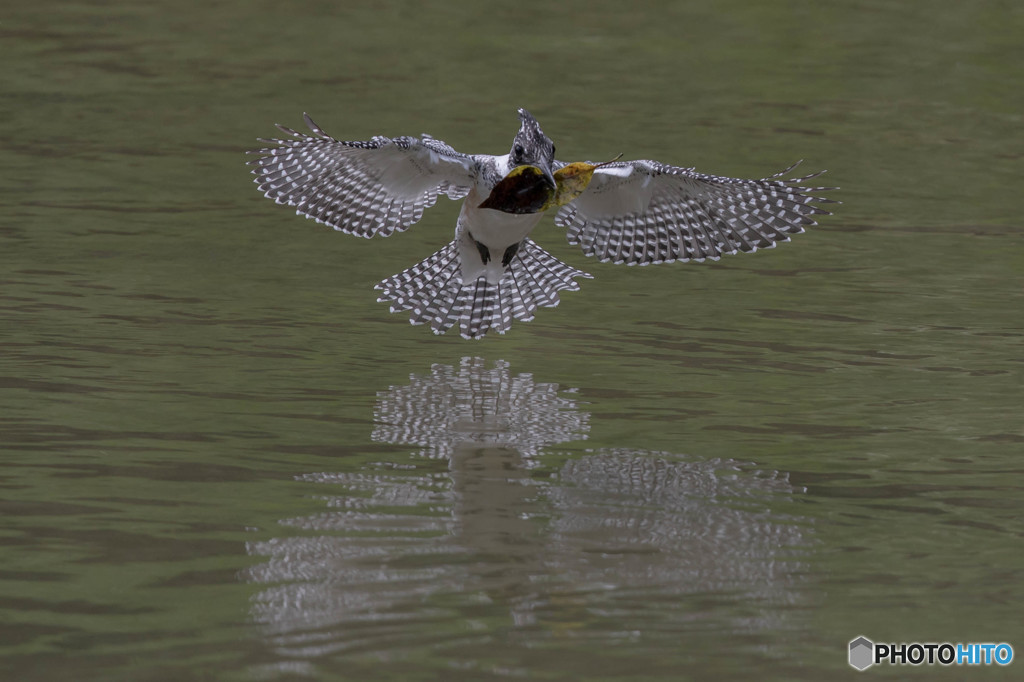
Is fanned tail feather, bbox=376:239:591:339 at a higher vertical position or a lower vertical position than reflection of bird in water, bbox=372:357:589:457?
higher

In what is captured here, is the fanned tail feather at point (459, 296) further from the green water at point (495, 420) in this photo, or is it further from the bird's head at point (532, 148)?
the bird's head at point (532, 148)

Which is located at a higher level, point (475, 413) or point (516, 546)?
point (475, 413)

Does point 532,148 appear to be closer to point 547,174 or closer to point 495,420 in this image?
point 547,174

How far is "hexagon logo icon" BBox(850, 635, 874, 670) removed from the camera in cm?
574

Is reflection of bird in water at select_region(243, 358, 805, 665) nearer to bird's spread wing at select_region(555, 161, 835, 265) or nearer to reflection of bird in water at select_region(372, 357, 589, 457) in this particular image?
reflection of bird in water at select_region(372, 357, 589, 457)

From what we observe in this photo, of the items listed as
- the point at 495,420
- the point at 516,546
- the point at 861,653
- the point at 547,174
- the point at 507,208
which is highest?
the point at 547,174

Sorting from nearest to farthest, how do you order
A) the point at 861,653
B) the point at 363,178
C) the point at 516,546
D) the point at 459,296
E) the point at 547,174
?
1. the point at 861,653
2. the point at 516,546
3. the point at 547,174
4. the point at 363,178
5. the point at 459,296

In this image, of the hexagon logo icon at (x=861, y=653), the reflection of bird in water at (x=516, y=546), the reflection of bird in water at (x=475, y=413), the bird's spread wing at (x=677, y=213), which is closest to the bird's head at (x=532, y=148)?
the bird's spread wing at (x=677, y=213)

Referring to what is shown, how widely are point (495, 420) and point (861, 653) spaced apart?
3591 mm

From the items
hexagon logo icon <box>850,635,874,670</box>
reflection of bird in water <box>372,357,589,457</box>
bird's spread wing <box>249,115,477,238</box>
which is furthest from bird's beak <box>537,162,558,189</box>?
hexagon logo icon <box>850,635,874,670</box>

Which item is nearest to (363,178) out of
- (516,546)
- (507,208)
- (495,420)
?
(507,208)

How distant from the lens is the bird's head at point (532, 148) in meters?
9.55

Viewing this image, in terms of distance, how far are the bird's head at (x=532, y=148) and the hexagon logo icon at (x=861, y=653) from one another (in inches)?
173

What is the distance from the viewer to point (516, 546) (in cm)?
684
